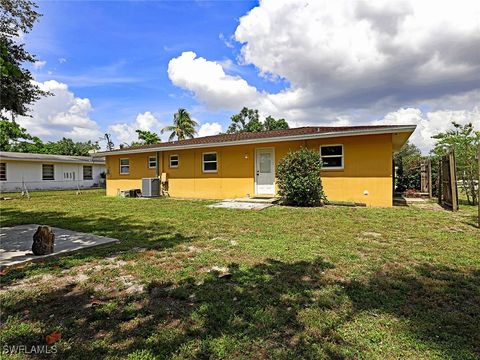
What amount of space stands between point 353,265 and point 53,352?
341 centimetres

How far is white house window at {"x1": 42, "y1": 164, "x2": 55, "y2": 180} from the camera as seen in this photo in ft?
80.2

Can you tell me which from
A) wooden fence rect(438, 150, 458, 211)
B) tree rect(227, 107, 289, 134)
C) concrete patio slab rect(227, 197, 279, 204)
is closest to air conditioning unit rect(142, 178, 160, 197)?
concrete patio slab rect(227, 197, 279, 204)

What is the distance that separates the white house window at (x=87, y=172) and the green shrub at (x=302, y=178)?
23886mm

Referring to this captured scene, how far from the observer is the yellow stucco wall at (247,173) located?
10133 mm

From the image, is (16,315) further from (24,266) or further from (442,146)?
(442,146)

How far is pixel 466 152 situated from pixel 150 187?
45.7ft

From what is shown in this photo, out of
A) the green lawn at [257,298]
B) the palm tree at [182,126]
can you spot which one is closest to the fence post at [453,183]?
the green lawn at [257,298]

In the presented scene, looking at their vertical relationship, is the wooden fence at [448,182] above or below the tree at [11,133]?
below

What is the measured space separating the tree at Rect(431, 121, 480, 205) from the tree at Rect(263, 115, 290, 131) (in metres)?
33.0

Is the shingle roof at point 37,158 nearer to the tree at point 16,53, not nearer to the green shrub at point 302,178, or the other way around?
the tree at point 16,53

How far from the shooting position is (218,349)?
2.00 m

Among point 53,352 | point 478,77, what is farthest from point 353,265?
point 478,77

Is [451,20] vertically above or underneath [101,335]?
above

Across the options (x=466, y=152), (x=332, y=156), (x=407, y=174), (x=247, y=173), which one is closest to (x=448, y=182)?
(x=466, y=152)
